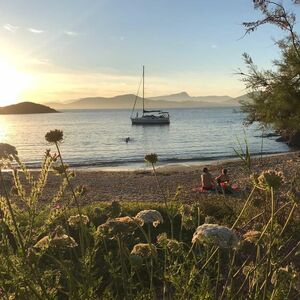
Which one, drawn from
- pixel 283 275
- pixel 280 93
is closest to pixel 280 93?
pixel 280 93

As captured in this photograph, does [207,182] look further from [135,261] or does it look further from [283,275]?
[135,261]

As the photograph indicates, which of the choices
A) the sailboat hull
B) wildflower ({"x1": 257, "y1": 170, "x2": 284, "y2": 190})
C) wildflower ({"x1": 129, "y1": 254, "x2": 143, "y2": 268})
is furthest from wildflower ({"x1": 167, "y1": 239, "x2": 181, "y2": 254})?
the sailboat hull

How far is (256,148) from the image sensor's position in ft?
179

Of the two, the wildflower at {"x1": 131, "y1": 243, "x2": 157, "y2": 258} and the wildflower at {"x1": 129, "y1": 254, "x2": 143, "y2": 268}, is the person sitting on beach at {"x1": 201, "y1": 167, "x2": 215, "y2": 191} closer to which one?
the wildflower at {"x1": 131, "y1": 243, "x2": 157, "y2": 258}

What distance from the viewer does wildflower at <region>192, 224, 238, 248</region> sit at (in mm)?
2500

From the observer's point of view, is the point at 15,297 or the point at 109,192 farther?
the point at 109,192

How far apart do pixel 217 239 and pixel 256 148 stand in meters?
53.2

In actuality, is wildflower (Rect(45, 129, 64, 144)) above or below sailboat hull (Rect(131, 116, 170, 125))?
above

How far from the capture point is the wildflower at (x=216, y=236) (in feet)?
8.20

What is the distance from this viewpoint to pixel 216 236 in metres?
Result: 2.52

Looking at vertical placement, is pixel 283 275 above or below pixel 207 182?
above

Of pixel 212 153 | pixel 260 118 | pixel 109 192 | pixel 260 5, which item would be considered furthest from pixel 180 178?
pixel 212 153

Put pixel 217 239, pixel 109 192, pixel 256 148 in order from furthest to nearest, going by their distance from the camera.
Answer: pixel 256 148
pixel 109 192
pixel 217 239

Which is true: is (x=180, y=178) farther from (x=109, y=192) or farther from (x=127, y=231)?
(x=127, y=231)
